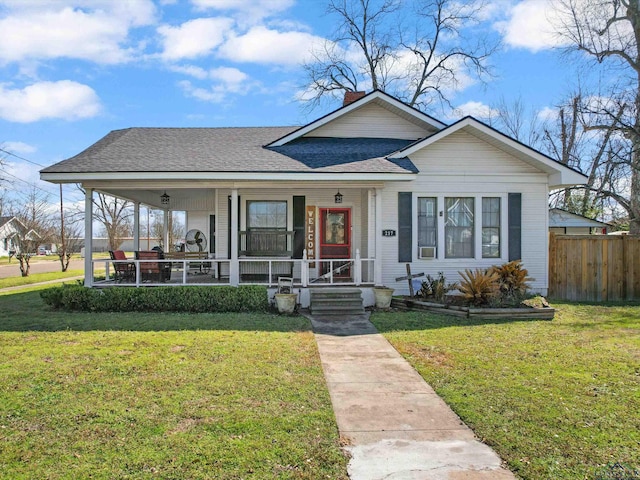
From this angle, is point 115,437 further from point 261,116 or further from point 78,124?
point 78,124

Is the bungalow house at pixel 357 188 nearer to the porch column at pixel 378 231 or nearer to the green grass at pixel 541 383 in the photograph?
the porch column at pixel 378 231

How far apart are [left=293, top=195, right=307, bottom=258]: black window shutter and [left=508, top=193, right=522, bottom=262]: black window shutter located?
568 centimetres

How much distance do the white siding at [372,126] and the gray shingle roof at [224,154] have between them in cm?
29

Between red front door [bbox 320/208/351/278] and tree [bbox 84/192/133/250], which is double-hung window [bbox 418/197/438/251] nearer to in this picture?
red front door [bbox 320/208/351/278]

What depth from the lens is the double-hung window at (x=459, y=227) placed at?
11398 millimetres

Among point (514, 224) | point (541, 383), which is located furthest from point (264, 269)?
point (541, 383)

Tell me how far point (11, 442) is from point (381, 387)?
3646mm

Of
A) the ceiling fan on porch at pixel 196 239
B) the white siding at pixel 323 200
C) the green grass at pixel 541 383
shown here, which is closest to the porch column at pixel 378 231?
the white siding at pixel 323 200

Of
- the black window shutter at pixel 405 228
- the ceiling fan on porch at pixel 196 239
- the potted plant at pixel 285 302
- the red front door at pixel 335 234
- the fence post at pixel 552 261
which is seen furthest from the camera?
the ceiling fan on porch at pixel 196 239

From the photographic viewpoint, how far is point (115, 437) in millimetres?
3572

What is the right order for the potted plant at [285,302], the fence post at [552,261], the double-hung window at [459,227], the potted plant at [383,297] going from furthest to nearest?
the fence post at [552,261], the double-hung window at [459,227], the potted plant at [383,297], the potted plant at [285,302]

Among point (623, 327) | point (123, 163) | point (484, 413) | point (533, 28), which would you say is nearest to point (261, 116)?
point (533, 28)

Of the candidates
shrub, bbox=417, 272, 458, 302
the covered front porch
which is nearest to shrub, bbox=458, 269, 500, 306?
shrub, bbox=417, 272, 458, 302

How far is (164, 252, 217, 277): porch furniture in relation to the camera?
468 inches
